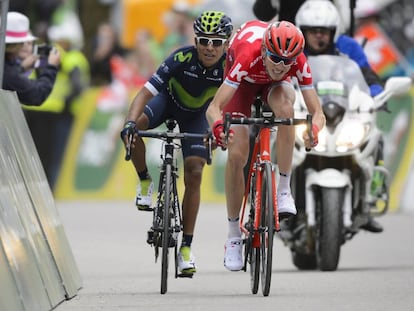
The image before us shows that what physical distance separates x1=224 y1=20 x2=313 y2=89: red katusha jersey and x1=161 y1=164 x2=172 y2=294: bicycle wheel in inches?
32.7

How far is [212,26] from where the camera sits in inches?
461

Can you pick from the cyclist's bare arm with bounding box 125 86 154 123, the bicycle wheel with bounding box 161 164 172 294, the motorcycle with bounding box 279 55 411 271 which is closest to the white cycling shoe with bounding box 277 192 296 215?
the bicycle wheel with bounding box 161 164 172 294

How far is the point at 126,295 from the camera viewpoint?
11250mm

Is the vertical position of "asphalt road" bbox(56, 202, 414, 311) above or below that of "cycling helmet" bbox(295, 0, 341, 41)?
below

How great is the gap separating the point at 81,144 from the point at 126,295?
39.1ft

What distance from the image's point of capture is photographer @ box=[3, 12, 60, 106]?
1424cm

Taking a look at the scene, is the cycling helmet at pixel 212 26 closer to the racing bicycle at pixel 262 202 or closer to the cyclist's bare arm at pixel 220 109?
the racing bicycle at pixel 262 202

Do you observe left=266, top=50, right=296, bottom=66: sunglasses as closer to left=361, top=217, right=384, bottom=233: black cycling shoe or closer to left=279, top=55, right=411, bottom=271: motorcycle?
left=279, top=55, right=411, bottom=271: motorcycle

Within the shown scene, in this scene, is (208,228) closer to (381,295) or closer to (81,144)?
(81,144)

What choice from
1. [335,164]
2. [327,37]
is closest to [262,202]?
[335,164]

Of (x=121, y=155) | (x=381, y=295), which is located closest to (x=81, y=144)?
(x=121, y=155)

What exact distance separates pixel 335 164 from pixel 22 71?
9.51ft

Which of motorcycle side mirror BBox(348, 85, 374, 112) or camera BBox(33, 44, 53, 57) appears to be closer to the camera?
motorcycle side mirror BBox(348, 85, 374, 112)

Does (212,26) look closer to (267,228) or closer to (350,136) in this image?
(267,228)
